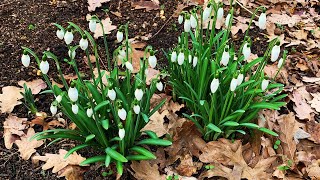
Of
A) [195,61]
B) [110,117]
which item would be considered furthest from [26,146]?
[195,61]

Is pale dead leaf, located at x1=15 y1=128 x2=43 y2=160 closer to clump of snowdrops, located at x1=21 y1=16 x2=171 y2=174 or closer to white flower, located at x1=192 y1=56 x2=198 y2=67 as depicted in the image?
clump of snowdrops, located at x1=21 y1=16 x2=171 y2=174

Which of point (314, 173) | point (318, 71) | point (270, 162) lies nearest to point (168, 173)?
point (270, 162)

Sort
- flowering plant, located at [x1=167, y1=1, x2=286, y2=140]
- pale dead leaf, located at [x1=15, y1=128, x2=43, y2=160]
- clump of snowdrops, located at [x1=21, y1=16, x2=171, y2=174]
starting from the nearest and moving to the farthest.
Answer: clump of snowdrops, located at [x1=21, y1=16, x2=171, y2=174] → flowering plant, located at [x1=167, y1=1, x2=286, y2=140] → pale dead leaf, located at [x1=15, y1=128, x2=43, y2=160]

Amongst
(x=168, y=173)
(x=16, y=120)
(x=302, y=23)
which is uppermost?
(x=302, y=23)

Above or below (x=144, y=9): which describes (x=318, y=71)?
below

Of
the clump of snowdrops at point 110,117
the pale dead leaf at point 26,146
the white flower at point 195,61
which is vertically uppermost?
the white flower at point 195,61

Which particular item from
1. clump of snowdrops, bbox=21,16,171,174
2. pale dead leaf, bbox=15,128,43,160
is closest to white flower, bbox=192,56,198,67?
clump of snowdrops, bbox=21,16,171,174

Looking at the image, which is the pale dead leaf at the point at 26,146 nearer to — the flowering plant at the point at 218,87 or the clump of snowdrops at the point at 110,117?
the clump of snowdrops at the point at 110,117

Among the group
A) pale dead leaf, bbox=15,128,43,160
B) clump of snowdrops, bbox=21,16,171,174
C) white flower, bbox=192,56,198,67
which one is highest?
white flower, bbox=192,56,198,67

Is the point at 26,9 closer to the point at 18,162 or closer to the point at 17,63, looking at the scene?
the point at 17,63

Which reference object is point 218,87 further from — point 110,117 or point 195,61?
point 110,117

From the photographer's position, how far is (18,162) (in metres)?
2.79

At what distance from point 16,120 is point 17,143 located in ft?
0.69

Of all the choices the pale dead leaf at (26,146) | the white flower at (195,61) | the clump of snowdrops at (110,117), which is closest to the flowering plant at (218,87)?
the white flower at (195,61)
